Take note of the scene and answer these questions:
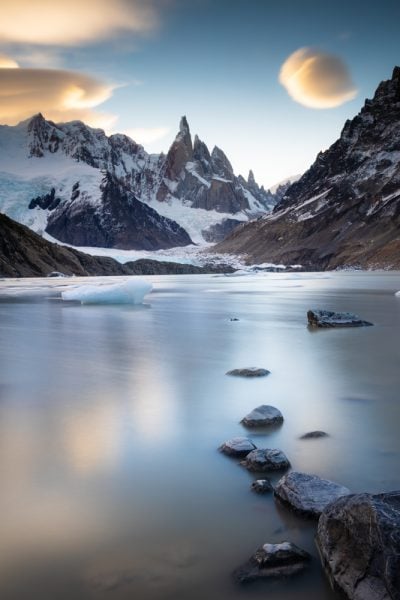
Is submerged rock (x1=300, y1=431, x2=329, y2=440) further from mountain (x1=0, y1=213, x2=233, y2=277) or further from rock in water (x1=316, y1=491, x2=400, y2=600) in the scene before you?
mountain (x1=0, y1=213, x2=233, y2=277)

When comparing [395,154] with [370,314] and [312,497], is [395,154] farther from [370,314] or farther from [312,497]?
[312,497]

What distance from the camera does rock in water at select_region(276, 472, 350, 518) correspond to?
13.4ft

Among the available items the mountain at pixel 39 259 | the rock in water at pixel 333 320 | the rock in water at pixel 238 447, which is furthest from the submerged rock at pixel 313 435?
the mountain at pixel 39 259

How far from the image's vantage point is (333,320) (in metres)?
17.0

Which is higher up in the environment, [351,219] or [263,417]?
[351,219]

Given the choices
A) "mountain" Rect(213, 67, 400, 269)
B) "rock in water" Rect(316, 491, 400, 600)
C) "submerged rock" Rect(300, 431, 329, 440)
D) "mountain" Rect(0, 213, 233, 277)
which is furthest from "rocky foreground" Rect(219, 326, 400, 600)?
"mountain" Rect(213, 67, 400, 269)

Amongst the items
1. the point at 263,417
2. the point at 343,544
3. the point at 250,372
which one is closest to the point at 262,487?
the point at 343,544

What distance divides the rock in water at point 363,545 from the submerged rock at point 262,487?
3.11 feet

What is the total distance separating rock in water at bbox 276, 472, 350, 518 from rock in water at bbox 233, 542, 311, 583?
591 millimetres

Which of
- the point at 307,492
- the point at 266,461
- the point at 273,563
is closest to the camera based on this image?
the point at 273,563

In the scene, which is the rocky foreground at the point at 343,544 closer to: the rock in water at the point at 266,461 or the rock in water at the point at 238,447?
the rock in water at the point at 266,461

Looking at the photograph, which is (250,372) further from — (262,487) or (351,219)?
(351,219)

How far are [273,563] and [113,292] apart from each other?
1029 inches

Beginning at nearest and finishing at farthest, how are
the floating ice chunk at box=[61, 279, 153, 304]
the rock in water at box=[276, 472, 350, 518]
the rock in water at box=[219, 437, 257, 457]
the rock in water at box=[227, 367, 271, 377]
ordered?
the rock in water at box=[276, 472, 350, 518], the rock in water at box=[219, 437, 257, 457], the rock in water at box=[227, 367, 271, 377], the floating ice chunk at box=[61, 279, 153, 304]
